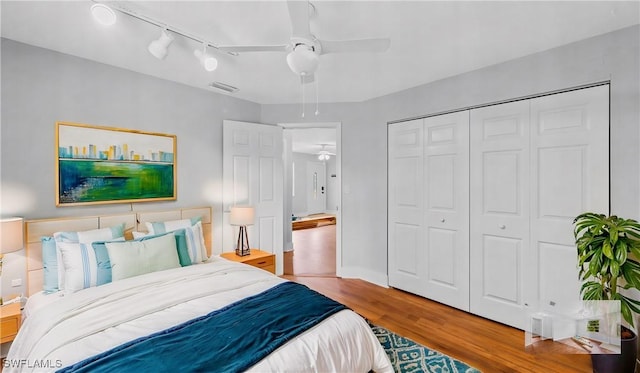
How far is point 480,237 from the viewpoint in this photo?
301 cm

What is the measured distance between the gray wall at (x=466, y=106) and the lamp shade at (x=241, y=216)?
1.38 metres

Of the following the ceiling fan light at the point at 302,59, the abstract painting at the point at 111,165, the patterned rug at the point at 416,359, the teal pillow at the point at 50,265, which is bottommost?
the patterned rug at the point at 416,359

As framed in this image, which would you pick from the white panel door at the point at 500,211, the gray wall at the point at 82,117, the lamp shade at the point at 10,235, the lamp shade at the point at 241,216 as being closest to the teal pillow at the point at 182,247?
the gray wall at the point at 82,117

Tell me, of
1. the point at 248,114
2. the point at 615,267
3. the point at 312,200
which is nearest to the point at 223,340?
the point at 615,267

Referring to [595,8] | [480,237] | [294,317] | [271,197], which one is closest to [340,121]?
[271,197]

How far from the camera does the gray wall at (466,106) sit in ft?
7.13

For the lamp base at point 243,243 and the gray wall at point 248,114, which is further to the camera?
the lamp base at point 243,243

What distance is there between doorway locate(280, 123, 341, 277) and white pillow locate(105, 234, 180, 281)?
7.13 ft

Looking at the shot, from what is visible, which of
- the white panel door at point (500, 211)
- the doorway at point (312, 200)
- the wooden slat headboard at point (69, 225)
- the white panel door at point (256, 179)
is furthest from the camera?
the doorway at point (312, 200)

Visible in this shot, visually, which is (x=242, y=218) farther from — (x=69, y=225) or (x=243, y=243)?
(x=69, y=225)

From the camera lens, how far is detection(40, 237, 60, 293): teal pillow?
2246 millimetres

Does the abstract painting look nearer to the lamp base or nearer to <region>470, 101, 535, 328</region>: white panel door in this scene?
the lamp base

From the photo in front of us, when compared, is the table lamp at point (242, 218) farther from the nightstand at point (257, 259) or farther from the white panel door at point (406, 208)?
the white panel door at point (406, 208)

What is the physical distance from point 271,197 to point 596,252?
3361 millimetres
